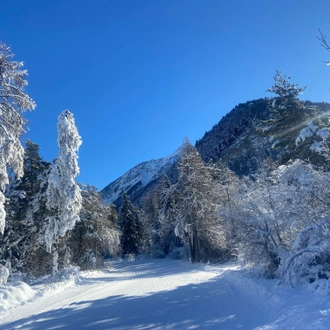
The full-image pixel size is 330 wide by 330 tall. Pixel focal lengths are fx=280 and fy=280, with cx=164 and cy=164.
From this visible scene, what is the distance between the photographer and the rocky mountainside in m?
15.8

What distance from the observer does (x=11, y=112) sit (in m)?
10.4

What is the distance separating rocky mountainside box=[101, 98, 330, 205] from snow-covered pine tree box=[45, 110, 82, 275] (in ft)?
36.8

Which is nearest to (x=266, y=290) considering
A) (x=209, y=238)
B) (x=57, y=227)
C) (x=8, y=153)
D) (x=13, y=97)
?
(x=8, y=153)

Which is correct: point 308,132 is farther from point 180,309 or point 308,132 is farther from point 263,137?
point 263,137

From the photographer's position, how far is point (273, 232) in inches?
459

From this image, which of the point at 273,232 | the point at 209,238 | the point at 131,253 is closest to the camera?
the point at 273,232

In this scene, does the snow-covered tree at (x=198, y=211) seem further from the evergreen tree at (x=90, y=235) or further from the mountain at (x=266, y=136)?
the evergreen tree at (x=90, y=235)

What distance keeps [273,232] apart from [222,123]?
567 feet

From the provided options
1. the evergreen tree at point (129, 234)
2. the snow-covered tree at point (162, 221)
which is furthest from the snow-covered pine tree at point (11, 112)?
the evergreen tree at point (129, 234)

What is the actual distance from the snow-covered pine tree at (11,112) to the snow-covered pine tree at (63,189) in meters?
7.13

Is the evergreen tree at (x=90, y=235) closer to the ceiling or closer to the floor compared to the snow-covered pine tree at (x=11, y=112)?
closer to the floor

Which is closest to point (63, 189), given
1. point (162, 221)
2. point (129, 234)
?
point (162, 221)

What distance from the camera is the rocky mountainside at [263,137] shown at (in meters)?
15.8

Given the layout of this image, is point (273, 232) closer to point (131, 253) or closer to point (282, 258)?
point (282, 258)
